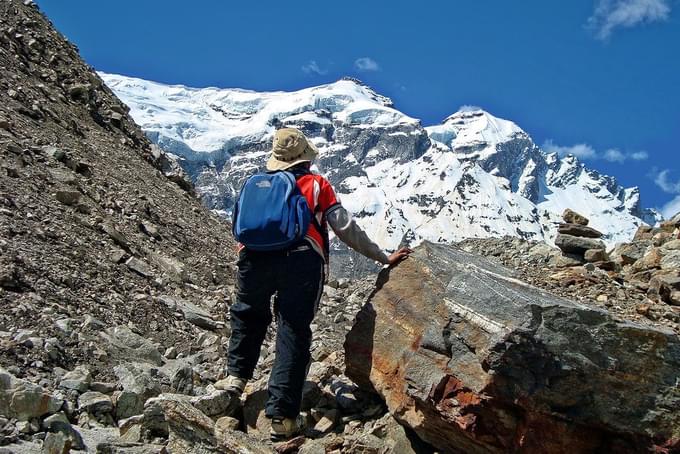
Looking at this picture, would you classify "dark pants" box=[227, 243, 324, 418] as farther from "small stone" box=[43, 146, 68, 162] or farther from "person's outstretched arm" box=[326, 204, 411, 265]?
"small stone" box=[43, 146, 68, 162]

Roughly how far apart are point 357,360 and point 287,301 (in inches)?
40.4

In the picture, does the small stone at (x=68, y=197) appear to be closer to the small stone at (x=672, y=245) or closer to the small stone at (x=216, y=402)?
the small stone at (x=216, y=402)

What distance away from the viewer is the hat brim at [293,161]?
644 cm

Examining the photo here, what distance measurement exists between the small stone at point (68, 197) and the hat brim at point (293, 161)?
8.54 metres

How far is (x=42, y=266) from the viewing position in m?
9.84

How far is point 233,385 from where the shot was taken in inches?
250

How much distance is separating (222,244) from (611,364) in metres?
16.0

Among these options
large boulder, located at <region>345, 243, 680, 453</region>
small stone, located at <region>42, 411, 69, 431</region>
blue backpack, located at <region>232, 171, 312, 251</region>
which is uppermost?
blue backpack, located at <region>232, 171, 312, 251</region>

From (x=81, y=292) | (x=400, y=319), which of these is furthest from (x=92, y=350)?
(x=400, y=319)

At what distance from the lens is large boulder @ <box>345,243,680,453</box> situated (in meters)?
4.91

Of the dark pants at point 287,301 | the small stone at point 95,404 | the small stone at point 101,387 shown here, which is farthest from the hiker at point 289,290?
the small stone at point 101,387

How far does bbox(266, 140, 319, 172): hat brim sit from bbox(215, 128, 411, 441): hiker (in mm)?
11

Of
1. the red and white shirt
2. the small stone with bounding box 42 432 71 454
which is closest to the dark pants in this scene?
the red and white shirt

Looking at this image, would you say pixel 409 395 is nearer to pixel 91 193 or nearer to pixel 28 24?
pixel 91 193
